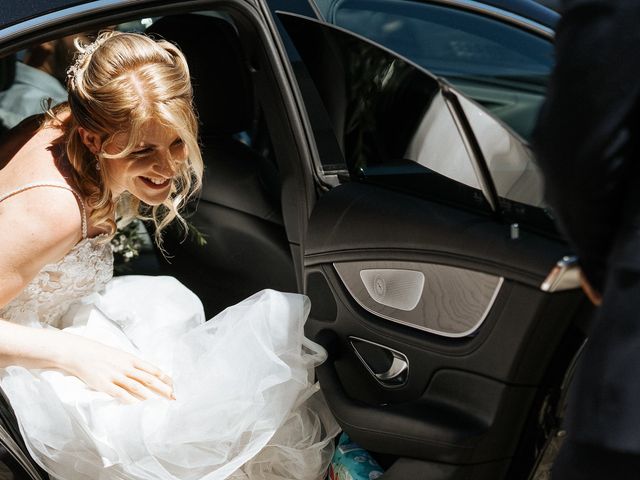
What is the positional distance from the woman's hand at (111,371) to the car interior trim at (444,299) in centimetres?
53

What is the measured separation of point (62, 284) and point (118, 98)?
0.51 metres

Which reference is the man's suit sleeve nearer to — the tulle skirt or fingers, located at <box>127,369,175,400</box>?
the tulle skirt

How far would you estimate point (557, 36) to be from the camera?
1.16m

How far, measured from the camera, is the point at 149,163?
2.00m

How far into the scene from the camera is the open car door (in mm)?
1532

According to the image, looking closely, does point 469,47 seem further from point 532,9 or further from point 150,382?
point 150,382

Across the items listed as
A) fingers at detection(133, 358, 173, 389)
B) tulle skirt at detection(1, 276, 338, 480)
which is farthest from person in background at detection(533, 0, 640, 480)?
fingers at detection(133, 358, 173, 389)

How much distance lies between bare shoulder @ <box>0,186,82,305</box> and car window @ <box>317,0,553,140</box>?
0.68 metres

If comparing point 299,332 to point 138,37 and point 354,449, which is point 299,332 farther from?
point 138,37

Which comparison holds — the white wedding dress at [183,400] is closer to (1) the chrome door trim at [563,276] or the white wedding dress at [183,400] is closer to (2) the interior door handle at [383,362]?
(2) the interior door handle at [383,362]

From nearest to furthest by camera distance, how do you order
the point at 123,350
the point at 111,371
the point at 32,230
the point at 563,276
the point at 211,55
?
the point at 563,276 < the point at 32,230 < the point at 111,371 < the point at 123,350 < the point at 211,55

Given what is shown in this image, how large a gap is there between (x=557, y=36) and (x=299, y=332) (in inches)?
40.3

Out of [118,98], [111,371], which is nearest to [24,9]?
[118,98]

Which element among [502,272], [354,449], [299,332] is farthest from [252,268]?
[502,272]
